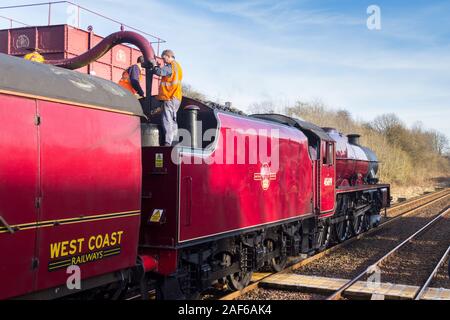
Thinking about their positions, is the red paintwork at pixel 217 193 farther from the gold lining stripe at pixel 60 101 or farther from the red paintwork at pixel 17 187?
the red paintwork at pixel 17 187

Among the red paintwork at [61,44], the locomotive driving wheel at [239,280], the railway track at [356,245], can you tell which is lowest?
the railway track at [356,245]

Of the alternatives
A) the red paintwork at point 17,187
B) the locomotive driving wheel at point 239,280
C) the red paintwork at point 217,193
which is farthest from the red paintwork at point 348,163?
the red paintwork at point 17,187

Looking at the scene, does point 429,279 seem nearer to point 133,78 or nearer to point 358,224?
point 133,78

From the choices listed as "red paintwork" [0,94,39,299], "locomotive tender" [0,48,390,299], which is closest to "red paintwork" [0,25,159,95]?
"locomotive tender" [0,48,390,299]

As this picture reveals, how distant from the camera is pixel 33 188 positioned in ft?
11.8

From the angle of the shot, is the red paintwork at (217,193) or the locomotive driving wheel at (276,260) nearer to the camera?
the red paintwork at (217,193)

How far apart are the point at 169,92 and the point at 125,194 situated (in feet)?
6.21

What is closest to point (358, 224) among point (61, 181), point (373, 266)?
point (373, 266)

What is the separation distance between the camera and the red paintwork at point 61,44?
47.5 ft

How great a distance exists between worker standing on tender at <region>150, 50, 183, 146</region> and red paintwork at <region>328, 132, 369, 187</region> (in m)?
8.48

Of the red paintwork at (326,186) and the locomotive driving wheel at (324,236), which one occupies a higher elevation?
the red paintwork at (326,186)

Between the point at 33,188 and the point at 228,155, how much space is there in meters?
3.37
